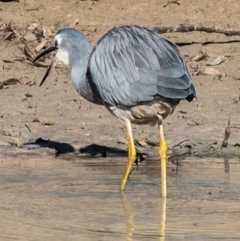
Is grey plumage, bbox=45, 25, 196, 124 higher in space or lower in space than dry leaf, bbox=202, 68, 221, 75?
higher

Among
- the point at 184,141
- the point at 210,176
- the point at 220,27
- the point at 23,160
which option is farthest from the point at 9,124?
the point at 220,27

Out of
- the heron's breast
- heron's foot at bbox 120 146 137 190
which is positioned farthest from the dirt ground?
the heron's breast

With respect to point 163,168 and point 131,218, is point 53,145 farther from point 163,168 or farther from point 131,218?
point 131,218

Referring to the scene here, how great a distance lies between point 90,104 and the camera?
37.4 ft

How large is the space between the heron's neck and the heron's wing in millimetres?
160

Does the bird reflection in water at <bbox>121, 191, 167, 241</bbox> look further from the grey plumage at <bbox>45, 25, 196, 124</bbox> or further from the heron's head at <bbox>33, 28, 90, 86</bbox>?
the heron's head at <bbox>33, 28, 90, 86</bbox>

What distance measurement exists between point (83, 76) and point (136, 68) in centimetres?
66

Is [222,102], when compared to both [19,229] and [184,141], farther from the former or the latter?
[19,229]

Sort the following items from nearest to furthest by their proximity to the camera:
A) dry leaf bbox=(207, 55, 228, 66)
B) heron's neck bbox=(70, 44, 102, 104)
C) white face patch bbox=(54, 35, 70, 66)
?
heron's neck bbox=(70, 44, 102, 104), white face patch bbox=(54, 35, 70, 66), dry leaf bbox=(207, 55, 228, 66)

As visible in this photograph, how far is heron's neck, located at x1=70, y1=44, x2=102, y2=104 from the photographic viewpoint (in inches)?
353

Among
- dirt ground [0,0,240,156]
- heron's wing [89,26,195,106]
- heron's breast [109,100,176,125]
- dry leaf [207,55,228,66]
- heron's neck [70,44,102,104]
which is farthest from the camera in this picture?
dry leaf [207,55,228,66]

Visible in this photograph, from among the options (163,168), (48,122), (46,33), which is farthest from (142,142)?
(46,33)

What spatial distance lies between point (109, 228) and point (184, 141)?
10.7ft

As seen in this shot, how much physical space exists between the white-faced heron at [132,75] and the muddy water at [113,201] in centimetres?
26
